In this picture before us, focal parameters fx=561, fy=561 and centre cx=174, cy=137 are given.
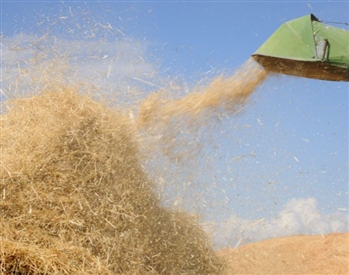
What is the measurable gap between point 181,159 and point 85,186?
1.18 metres

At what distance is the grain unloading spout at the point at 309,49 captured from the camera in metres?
4.90

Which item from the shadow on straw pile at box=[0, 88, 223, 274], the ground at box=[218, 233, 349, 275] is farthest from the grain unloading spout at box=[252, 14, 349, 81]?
the ground at box=[218, 233, 349, 275]

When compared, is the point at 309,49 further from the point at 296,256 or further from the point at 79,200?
the point at 296,256

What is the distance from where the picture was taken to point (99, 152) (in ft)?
15.4

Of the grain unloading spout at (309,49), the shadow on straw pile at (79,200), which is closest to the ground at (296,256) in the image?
the shadow on straw pile at (79,200)

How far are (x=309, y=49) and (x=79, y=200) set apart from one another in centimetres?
235

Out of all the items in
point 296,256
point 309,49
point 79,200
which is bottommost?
point 296,256

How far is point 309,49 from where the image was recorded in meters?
4.89

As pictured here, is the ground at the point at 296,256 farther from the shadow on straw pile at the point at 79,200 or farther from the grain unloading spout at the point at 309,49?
the grain unloading spout at the point at 309,49

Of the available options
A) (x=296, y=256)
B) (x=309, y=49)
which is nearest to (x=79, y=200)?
(x=309, y=49)

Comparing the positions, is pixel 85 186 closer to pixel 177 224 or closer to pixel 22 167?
pixel 22 167

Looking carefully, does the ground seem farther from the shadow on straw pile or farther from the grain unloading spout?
the grain unloading spout

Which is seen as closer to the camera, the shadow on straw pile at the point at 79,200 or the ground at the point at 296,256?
the shadow on straw pile at the point at 79,200

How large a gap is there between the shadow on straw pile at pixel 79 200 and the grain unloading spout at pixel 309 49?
1478 millimetres
